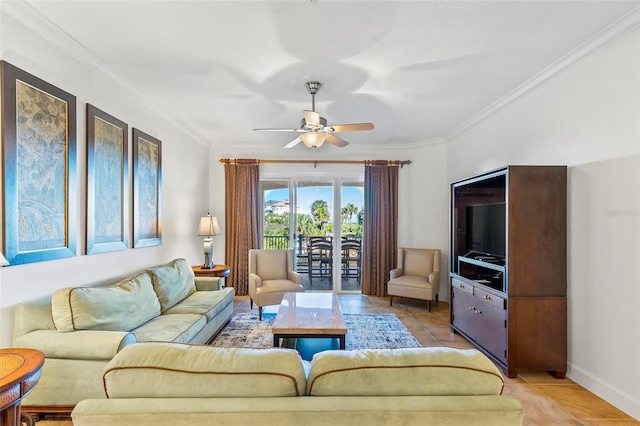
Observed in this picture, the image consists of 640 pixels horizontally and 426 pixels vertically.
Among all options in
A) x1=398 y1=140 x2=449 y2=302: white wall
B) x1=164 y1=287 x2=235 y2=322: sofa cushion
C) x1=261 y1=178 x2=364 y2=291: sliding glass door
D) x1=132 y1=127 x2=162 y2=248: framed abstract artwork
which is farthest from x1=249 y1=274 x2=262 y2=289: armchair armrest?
x1=398 y1=140 x2=449 y2=302: white wall

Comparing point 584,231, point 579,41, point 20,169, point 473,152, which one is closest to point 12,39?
point 20,169

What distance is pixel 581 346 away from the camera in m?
2.44

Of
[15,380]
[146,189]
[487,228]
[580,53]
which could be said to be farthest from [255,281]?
[580,53]

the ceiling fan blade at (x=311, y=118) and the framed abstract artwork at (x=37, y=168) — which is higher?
the ceiling fan blade at (x=311, y=118)

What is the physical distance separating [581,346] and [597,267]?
27.1 inches

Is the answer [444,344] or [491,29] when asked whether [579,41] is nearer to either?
[491,29]

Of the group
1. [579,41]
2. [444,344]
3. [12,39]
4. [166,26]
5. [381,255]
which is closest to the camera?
[12,39]

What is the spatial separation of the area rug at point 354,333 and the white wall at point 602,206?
1.48 m

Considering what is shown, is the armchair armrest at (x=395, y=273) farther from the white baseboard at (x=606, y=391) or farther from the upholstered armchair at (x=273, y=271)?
the white baseboard at (x=606, y=391)

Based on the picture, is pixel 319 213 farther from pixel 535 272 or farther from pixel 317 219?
pixel 535 272

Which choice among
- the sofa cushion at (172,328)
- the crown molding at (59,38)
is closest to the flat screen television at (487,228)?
the sofa cushion at (172,328)

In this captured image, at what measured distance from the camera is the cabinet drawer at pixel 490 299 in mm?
2650

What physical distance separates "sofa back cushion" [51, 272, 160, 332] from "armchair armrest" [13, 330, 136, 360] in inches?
4.4

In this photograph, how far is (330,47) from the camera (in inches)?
91.9
